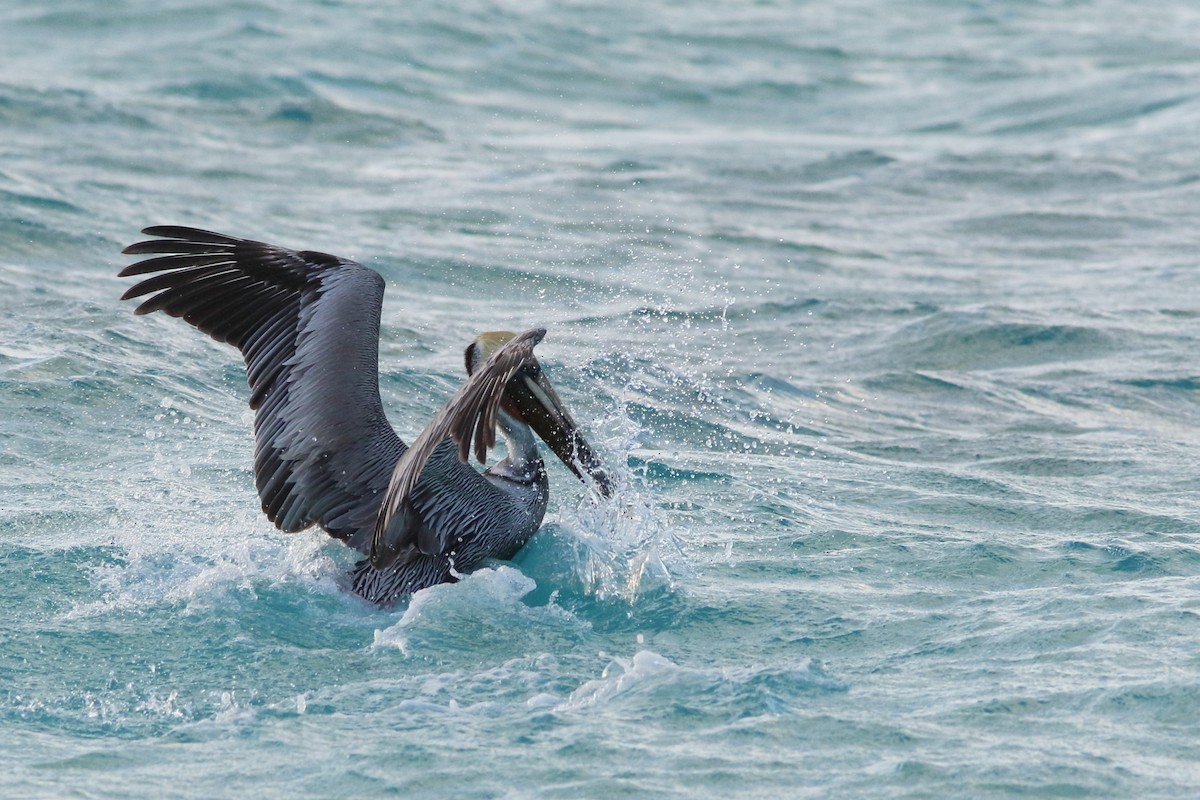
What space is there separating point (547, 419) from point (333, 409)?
2.93ft

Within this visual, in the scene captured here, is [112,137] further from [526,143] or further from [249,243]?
[249,243]

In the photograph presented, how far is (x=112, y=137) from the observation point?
1455cm

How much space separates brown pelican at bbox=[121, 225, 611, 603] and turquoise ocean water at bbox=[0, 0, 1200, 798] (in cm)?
23

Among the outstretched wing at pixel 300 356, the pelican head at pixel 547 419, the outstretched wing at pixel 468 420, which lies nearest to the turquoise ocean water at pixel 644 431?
the pelican head at pixel 547 419

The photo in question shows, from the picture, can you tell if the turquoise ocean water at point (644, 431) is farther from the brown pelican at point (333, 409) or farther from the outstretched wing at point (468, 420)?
the outstretched wing at point (468, 420)

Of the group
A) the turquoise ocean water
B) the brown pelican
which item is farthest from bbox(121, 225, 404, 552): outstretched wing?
the turquoise ocean water

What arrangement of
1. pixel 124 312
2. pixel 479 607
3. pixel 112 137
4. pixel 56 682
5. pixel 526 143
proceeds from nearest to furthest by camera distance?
pixel 56 682 < pixel 479 607 < pixel 124 312 < pixel 112 137 < pixel 526 143

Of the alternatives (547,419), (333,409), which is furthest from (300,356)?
(547,419)

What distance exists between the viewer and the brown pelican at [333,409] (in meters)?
5.70

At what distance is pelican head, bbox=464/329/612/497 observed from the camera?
599 centimetres

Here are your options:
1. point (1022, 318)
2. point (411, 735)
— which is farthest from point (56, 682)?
point (1022, 318)

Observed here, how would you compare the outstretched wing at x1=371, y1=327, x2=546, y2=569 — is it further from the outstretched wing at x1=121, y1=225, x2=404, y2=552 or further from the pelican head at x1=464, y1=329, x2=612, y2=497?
the pelican head at x1=464, y1=329, x2=612, y2=497

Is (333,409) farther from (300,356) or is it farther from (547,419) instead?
(547,419)

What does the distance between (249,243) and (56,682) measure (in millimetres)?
1975
